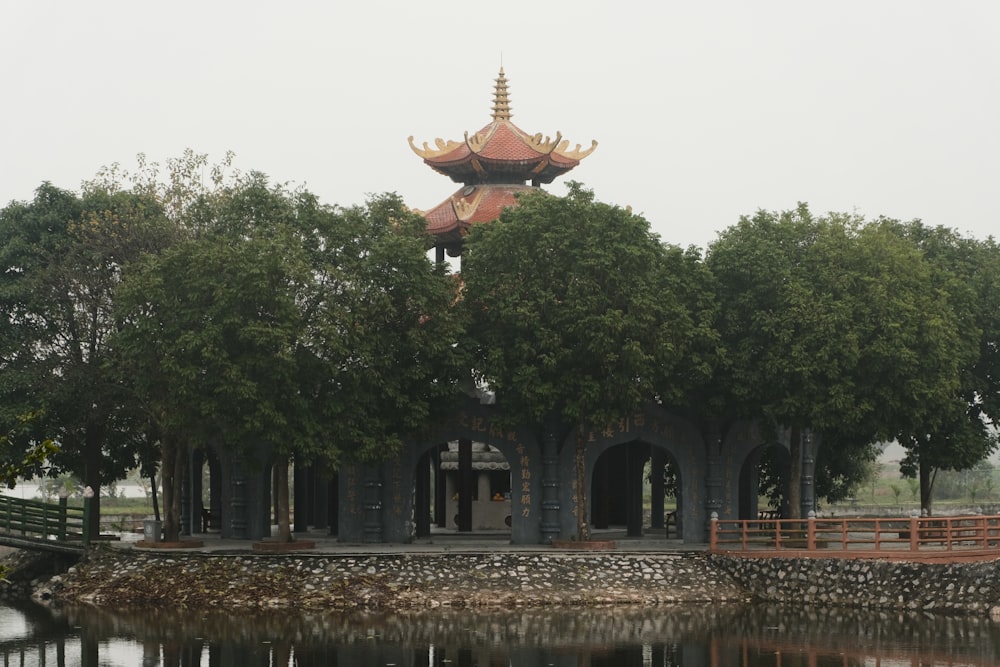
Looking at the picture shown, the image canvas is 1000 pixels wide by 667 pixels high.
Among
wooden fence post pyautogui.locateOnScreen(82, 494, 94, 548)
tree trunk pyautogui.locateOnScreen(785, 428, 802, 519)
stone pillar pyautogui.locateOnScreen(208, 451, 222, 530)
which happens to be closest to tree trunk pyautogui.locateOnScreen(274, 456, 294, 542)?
wooden fence post pyautogui.locateOnScreen(82, 494, 94, 548)

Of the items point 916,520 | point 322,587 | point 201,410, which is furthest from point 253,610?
point 916,520

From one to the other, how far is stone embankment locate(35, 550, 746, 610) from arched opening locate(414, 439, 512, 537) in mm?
7348

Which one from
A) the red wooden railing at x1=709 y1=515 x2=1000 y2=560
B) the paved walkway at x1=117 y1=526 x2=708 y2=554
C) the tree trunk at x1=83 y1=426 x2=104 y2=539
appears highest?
the tree trunk at x1=83 y1=426 x2=104 y2=539

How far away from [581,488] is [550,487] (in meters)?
1.02

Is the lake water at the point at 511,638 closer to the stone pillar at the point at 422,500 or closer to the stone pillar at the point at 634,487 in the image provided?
the stone pillar at the point at 634,487

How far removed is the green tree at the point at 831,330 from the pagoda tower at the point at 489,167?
7050mm

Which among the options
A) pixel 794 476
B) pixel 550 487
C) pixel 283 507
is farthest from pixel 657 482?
pixel 283 507

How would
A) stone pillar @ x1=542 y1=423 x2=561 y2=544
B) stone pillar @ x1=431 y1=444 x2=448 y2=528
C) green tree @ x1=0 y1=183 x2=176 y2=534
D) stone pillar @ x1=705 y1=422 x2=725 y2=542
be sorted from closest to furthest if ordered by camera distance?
stone pillar @ x1=542 y1=423 x2=561 y2=544, green tree @ x1=0 y1=183 x2=176 y2=534, stone pillar @ x1=705 y1=422 x2=725 y2=542, stone pillar @ x1=431 y1=444 x2=448 y2=528

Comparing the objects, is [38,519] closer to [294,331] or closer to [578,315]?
[294,331]

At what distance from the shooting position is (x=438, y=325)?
110ft

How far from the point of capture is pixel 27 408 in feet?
118

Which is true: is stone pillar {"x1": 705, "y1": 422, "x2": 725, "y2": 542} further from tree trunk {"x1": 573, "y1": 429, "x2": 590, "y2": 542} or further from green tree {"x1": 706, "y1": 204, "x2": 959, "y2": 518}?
tree trunk {"x1": 573, "y1": 429, "x2": 590, "y2": 542}

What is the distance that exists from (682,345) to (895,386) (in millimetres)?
5743

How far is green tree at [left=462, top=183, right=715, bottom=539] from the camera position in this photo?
108 feet
